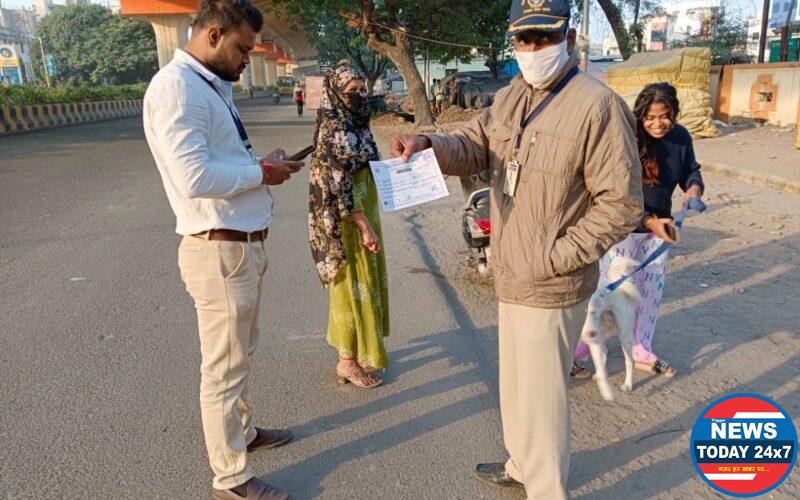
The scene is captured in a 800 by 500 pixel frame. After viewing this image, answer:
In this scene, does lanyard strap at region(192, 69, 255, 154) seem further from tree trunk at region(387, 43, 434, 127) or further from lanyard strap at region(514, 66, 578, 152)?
tree trunk at region(387, 43, 434, 127)

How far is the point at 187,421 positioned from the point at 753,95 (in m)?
17.2

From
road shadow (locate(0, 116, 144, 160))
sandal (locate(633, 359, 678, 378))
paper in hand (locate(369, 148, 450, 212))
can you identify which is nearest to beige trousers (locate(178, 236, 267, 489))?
paper in hand (locate(369, 148, 450, 212))

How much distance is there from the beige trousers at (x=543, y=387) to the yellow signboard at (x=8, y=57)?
71.1 metres

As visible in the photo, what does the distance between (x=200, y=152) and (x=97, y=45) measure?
77890 millimetres

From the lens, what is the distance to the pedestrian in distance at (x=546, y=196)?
2.06m

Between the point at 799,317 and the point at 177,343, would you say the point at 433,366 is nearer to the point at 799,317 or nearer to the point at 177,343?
the point at 177,343

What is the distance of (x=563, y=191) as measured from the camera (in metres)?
2.12

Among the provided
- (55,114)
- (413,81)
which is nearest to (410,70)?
(413,81)

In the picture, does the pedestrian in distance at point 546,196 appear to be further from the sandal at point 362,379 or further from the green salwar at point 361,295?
the sandal at point 362,379

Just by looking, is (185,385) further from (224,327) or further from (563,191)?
(563,191)

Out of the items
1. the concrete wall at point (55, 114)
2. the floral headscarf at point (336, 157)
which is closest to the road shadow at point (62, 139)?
the concrete wall at point (55, 114)

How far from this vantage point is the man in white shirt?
2115 millimetres

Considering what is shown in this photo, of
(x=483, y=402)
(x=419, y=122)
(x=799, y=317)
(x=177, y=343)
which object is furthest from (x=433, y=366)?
(x=419, y=122)

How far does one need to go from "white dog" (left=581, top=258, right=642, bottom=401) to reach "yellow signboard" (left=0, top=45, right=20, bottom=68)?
70.5m
